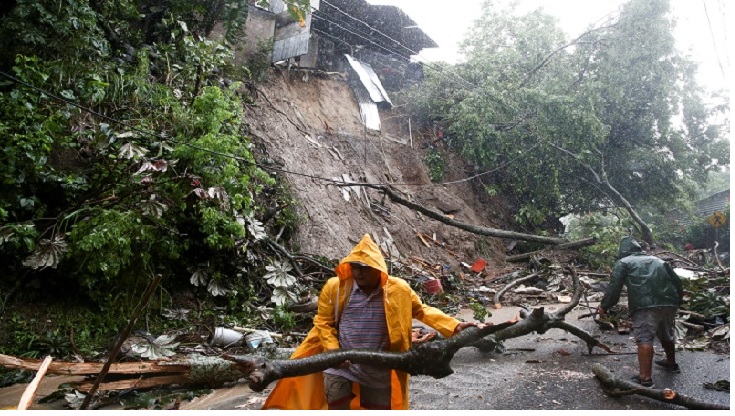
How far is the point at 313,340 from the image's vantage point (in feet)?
9.12

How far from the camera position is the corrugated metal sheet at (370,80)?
12898mm

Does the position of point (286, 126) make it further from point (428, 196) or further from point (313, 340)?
point (313, 340)

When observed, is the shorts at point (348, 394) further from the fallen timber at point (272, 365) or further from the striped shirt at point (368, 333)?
the fallen timber at point (272, 365)

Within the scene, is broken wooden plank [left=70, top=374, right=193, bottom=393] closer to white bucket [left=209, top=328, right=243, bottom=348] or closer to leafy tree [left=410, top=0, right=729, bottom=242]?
white bucket [left=209, top=328, right=243, bottom=348]

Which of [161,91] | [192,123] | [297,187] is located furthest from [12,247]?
[297,187]

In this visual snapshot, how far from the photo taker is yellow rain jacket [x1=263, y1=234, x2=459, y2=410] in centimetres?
263

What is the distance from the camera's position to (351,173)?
10820 mm

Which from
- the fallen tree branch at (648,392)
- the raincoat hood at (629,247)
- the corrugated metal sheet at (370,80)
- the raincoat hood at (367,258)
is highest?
the corrugated metal sheet at (370,80)

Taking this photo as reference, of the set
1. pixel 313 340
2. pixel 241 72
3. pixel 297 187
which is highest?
pixel 241 72

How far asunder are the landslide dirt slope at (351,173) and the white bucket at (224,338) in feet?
9.16

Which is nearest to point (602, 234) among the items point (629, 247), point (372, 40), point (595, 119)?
point (595, 119)

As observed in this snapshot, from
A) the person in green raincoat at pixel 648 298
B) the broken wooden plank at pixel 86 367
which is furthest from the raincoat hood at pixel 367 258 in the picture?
the person in green raincoat at pixel 648 298

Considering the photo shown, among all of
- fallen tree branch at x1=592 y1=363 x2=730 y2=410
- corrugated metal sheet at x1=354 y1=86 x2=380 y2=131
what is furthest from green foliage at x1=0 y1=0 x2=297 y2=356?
corrugated metal sheet at x1=354 y1=86 x2=380 y2=131

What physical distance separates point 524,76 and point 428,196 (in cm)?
388
